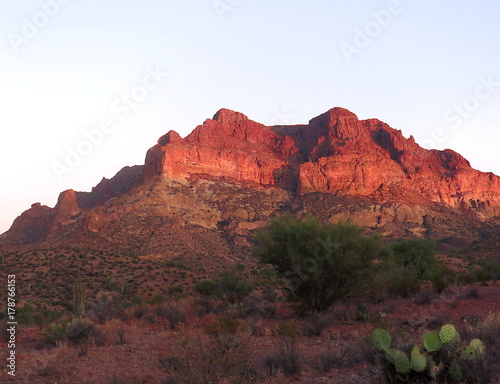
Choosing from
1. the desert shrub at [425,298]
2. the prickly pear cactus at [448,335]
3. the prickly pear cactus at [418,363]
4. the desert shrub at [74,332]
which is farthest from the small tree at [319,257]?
the prickly pear cactus at [418,363]

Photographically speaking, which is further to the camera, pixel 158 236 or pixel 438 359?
pixel 158 236

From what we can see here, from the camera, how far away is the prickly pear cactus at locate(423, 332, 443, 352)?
6.58 m

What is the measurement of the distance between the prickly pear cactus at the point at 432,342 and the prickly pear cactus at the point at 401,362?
0.51 meters

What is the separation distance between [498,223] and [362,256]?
95899mm

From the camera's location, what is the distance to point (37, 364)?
31.6 ft

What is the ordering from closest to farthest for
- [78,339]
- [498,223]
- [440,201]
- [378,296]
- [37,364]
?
[37,364] < [78,339] < [378,296] < [498,223] < [440,201]

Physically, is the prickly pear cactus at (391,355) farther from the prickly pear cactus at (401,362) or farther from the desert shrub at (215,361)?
the desert shrub at (215,361)

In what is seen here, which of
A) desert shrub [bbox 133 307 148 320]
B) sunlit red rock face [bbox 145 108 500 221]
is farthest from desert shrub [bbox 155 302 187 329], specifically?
sunlit red rock face [bbox 145 108 500 221]

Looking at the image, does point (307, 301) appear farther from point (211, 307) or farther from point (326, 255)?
point (211, 307)

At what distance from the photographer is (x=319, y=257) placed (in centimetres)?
1759

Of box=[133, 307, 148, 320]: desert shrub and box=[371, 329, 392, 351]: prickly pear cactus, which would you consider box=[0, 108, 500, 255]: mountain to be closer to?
box=[133, 307, 148, 320]: desert shrub

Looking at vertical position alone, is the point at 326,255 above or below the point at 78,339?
above

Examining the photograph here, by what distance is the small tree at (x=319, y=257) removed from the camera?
17.6 metres

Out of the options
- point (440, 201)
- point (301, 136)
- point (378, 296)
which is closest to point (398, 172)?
point (440, 201)
